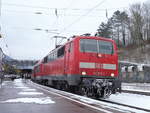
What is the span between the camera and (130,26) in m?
86.2

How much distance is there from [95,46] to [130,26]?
69752mm

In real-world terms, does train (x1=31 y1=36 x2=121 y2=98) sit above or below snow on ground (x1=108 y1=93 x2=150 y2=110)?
above

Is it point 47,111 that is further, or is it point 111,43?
point 111,43

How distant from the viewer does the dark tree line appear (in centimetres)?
8319

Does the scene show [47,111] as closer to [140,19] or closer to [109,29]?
[140,19]

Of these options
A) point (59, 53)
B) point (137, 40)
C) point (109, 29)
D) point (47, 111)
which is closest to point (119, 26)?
point (109, 29)

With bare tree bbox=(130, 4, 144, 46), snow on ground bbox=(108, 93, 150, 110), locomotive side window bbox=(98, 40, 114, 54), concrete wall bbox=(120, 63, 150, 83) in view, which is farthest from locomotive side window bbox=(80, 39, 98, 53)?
bare tree bbox=(130, 4, 144, 46)

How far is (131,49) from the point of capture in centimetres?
8725

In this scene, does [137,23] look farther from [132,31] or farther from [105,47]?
[105,47]

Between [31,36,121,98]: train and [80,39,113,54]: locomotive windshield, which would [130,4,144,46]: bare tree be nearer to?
[80,39,113,54]: locomotive windshield

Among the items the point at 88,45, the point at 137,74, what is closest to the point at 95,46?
the point at 88,45

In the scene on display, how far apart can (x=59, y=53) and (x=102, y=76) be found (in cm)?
574

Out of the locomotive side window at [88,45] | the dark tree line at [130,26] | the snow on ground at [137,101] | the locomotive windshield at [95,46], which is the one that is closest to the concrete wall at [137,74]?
the snow on ground at [137,101]

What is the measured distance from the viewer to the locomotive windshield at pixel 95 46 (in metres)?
18.2
